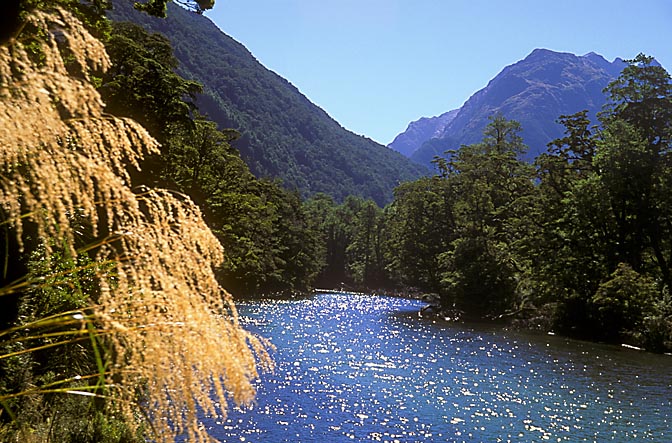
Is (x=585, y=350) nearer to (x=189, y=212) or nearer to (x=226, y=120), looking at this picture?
(x=189, y=212)

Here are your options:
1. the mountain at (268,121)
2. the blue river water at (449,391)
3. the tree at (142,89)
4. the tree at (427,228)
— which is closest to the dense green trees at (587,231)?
the blue river water at (449,391)

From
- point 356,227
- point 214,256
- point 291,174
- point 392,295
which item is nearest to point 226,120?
point 291,174

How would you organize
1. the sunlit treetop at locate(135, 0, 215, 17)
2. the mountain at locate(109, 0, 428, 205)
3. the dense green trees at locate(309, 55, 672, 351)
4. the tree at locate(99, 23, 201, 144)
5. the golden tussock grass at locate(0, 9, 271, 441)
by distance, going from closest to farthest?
1. the golden tussock grass at locate(0, 9, 271, 441)
2. the sunlit treetop at locate(135, 0, 215, 17)
3. the tree at locate(99, 23, 201, 144)
4. the dense green trees at locate(309, 55, 672, 351)
5. the mountain at locate(109, 0, 428, 205)

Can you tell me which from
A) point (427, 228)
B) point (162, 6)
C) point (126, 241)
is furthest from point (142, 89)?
point (427, 228)

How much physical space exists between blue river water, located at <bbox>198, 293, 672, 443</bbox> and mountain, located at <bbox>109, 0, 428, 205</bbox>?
115 m

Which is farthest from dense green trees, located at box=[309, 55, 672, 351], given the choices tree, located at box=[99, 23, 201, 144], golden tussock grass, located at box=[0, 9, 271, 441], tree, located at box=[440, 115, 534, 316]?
golden tussock grass, located at box=[0, 9, 271, 441]

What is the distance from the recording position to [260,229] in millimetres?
48594

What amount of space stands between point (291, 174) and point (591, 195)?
12281 centimetres

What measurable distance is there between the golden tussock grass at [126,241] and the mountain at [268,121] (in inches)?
5273

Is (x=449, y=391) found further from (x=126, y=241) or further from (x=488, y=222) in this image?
(x=488, y=222)

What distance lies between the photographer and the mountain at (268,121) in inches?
5635

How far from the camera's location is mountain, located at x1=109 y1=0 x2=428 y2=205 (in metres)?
143

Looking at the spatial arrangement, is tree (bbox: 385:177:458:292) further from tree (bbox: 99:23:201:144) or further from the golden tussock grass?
the golden tussock grass

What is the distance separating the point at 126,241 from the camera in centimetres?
156
